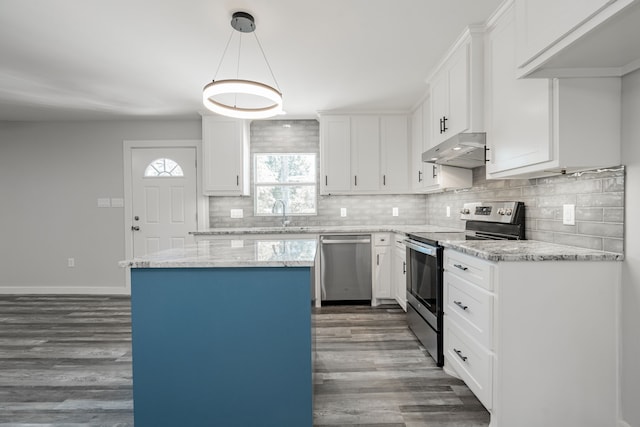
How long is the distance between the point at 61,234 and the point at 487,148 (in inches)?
213

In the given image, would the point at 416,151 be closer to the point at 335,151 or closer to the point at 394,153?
the point at 394,153

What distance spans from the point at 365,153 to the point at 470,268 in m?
2.51

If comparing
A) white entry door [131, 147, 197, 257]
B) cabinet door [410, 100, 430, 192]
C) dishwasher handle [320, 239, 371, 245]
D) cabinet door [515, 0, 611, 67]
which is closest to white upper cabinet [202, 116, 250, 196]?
white entry door [131, 147, 197, 257]

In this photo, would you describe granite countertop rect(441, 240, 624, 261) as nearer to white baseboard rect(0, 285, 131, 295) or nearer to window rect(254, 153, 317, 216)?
window rect(254, 153, 317, 216)

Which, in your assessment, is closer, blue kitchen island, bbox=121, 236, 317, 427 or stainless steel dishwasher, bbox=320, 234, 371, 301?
blue kitchen island, bbox=121, 236, 317, 427

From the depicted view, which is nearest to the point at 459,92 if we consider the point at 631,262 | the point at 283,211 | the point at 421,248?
the point at 421,248

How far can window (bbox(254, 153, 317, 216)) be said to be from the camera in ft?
14.4

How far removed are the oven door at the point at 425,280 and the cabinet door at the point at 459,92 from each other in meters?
0.98

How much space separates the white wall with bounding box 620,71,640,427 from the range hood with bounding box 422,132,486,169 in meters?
0.80

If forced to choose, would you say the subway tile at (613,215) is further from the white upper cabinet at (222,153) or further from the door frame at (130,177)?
the door frame at (130,177)

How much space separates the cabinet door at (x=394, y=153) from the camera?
4086mm

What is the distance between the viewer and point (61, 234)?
445 centimetres

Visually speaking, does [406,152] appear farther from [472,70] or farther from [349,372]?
[349,372]

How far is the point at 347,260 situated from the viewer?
3.74 meters
